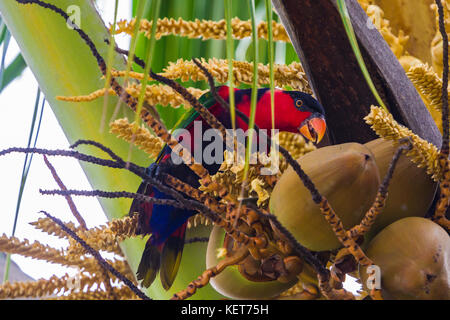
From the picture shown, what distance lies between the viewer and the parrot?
584 millimetres

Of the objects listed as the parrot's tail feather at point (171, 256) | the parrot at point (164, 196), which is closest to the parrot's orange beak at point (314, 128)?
the parrot at point (164, 196)

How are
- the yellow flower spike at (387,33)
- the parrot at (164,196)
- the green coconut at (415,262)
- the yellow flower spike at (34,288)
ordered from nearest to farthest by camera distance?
the green coconut at (415,262)
the yellow flower spike at (34,288)
the parrot at (164,196)
the yellow flower spike at (387,33)

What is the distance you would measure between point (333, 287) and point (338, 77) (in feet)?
0.63

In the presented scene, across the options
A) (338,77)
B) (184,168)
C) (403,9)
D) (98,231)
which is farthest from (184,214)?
(403,9)

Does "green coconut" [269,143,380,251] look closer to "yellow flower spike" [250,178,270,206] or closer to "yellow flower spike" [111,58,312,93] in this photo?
"yellow flower spike" [250,178,270,206]

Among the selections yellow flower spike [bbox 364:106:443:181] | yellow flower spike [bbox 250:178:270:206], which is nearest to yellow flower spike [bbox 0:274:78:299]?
yellow flower spike [bbox 250:178:270:206]

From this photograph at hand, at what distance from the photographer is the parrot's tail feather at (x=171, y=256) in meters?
0.61

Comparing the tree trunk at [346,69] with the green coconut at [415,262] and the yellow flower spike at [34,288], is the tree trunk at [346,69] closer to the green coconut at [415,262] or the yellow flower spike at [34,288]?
the green coconut at [415,262]

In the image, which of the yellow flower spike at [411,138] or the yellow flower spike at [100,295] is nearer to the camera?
the yellow flower spike at [411,138]

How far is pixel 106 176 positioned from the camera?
646 mm

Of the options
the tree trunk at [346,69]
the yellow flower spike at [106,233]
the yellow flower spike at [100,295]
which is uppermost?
the tree trunk at [346,69]

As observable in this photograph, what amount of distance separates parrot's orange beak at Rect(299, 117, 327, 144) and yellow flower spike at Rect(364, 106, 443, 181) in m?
0.12

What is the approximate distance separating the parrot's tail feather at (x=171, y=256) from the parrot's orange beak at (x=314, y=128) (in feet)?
0.68
